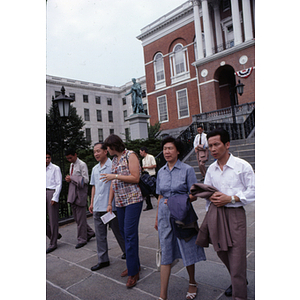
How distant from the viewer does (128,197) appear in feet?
10.8

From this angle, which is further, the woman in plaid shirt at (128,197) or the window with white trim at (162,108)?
the window with white trim at (162,108)

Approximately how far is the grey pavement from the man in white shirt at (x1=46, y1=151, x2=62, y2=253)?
1.09ft

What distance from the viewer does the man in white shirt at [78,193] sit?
5.03 metres

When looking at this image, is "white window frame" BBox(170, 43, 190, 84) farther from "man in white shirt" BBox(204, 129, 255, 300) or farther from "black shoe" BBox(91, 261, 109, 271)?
"man in white shirt" BBox(204, 129, 255, 300)

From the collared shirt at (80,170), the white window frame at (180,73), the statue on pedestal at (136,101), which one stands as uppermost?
the white window frame at (180,73)

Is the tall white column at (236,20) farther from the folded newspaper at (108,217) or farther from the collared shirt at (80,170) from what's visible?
the folded newspaper at (108,217)

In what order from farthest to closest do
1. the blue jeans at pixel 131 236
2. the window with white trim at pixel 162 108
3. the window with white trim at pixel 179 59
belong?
the window with white trim at pixel 162 108 < the window with white trim at pixel 179 59 < the blue jeans at pixel 131 236

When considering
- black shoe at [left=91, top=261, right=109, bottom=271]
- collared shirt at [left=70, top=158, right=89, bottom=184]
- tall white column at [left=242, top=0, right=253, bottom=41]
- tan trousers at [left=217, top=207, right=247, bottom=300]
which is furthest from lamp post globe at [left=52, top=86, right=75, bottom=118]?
tall white column at [left=242, top=0, right=253, bottom=41]

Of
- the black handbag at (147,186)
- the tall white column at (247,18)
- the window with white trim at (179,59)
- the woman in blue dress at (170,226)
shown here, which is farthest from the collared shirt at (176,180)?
the window with white trim at (179,59)

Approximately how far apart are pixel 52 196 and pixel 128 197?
238 centimetres

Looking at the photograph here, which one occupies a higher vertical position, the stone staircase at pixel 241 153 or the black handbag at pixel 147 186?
the stone staircase at pixel 241 153

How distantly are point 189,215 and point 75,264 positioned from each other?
242 cm

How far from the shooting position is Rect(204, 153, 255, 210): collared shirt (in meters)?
2.26

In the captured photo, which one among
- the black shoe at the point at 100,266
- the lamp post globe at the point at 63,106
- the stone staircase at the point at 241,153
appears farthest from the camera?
the stone staircase at the point at 241,153
